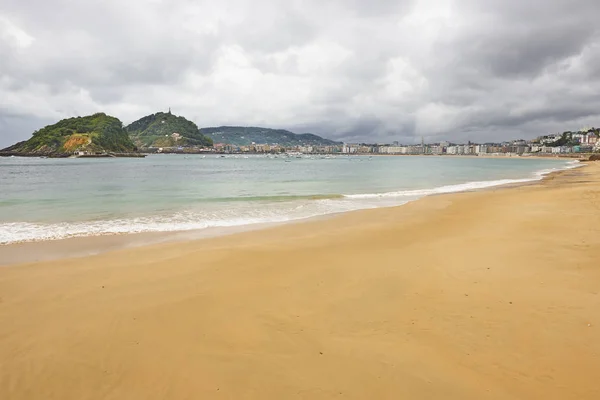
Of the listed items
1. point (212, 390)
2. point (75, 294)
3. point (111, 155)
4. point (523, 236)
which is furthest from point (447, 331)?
point (111, 155)

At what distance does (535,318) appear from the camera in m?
4.55

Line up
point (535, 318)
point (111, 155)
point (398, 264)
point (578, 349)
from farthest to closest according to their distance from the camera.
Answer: point (111, 155) → point (398, 264) → point (535, 318) → point (578, 349)

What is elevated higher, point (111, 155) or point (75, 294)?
point (111, 155)

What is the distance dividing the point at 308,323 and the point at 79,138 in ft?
553

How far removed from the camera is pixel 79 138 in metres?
143

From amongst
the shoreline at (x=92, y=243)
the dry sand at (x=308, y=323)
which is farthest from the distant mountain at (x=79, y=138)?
the dry sand at (x=308, y=323)

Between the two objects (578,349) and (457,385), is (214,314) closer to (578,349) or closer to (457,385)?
(457,385)

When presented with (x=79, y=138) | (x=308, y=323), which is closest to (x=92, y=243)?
(x=308, y=323)

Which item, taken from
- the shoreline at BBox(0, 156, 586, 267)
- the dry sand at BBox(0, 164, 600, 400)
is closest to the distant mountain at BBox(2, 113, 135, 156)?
the shoreline at BBox(0, 156, 586, 267)

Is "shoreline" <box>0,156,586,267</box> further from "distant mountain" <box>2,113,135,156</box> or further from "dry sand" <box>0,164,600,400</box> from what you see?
"distant mountain" <box>2,113,135,156</box>

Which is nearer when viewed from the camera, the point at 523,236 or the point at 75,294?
the point at 75,294

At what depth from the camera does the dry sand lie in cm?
334

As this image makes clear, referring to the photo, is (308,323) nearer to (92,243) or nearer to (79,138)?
(92,243)

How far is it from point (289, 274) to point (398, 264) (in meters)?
2.25
